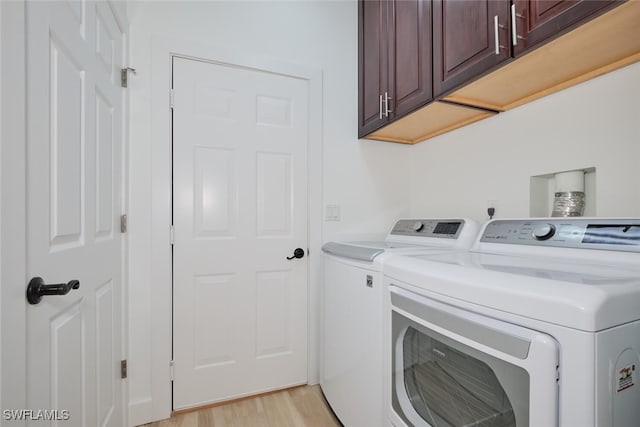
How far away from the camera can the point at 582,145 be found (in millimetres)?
1190

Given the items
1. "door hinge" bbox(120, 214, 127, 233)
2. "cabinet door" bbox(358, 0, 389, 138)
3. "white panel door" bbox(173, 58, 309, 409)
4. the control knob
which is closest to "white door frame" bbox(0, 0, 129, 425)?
"door hinge" bbox(120, 214, 127, 233)

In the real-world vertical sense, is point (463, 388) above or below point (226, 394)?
above

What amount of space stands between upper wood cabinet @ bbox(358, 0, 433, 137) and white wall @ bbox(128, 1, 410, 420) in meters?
0.13

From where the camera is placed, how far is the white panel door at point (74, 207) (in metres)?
0.73

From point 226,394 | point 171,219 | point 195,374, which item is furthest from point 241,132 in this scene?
point 226,394

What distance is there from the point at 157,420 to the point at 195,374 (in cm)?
27

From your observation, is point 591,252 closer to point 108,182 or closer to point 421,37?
point 421,37

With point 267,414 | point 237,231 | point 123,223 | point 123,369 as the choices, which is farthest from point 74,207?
point 267,414

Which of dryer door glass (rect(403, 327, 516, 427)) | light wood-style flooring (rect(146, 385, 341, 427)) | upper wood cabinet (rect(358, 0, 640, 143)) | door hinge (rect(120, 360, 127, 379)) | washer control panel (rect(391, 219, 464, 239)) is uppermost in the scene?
upper wood cabinet (rect(358, 0, 640, 143))

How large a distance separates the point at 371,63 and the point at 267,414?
2229 mm

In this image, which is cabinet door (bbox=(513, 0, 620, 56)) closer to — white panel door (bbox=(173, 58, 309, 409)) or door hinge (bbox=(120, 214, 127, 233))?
white panel door (bbox=(173, 58, 309, 409))

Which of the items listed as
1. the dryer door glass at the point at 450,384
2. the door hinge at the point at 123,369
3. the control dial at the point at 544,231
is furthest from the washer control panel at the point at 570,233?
the door hinge at the point at 123,369

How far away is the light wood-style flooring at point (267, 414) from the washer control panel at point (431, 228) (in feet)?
3.72

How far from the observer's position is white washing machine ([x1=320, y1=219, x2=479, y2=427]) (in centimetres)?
117
